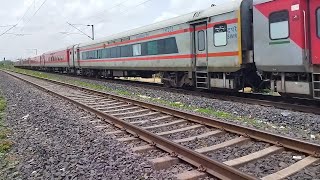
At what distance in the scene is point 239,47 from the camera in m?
11.9

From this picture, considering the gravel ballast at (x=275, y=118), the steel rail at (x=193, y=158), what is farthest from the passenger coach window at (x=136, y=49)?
the steel rail at (x=193, y=158)

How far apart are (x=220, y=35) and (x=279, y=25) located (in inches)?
116

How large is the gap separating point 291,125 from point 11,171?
5.52 metres

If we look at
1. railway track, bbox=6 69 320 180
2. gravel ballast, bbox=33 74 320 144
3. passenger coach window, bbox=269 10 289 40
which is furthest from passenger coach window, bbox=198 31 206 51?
railway track, bbox=6 69 320 180

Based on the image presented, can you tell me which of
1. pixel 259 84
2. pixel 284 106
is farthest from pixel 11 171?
pixel 259 84

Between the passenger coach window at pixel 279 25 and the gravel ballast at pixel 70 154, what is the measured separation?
571cm

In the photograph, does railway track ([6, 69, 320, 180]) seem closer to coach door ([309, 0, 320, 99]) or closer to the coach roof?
coach door ([309, 0, 320, 99])

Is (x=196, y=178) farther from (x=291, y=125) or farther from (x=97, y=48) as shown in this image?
(x=97, y=48)

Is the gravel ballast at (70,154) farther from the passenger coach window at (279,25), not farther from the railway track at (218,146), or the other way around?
the passenger coach window at (279,25)

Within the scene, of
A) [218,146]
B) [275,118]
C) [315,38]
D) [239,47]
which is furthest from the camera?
[239,47]

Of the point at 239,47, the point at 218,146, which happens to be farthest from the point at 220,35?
the point at 218,146

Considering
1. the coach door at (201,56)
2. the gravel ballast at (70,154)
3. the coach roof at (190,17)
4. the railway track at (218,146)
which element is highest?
the coach roof at (190,17)

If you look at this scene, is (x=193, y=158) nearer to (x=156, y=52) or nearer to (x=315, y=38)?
(x=315, y=38)

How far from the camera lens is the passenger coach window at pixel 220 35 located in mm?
12664
